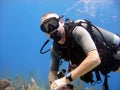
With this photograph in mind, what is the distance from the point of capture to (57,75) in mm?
2922

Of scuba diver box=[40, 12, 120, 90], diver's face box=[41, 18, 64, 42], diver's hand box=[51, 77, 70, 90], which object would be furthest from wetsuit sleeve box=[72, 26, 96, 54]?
diver's hand box=[51, 77, 70, 90]

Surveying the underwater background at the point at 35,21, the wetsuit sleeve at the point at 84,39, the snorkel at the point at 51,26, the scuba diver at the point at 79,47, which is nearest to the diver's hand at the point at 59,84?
the scuba diver at the point at 79,47

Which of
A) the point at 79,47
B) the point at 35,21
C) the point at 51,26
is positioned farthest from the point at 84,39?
the point at 35,21

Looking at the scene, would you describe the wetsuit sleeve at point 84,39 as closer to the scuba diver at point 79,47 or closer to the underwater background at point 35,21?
the scuba diver at point 79,47

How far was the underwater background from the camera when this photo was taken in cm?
1147

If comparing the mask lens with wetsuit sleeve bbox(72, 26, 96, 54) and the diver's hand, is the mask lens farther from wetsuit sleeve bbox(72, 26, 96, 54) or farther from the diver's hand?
the diver's hand

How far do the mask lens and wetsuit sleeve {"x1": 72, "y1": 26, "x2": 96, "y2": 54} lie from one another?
205mm

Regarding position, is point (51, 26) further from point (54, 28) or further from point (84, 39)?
point (84, 39)

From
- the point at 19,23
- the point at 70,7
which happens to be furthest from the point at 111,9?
the point at 19,23

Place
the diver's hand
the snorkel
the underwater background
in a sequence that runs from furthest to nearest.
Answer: the underwater background → the snorkel → the diver's hand

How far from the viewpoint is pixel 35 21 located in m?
16.9

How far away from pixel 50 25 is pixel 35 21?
14343 mm

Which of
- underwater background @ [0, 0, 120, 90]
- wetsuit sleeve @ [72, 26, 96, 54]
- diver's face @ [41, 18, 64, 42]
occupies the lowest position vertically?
underwater background @ [0, 0, 120, 90]

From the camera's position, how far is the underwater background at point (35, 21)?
37.6ft
